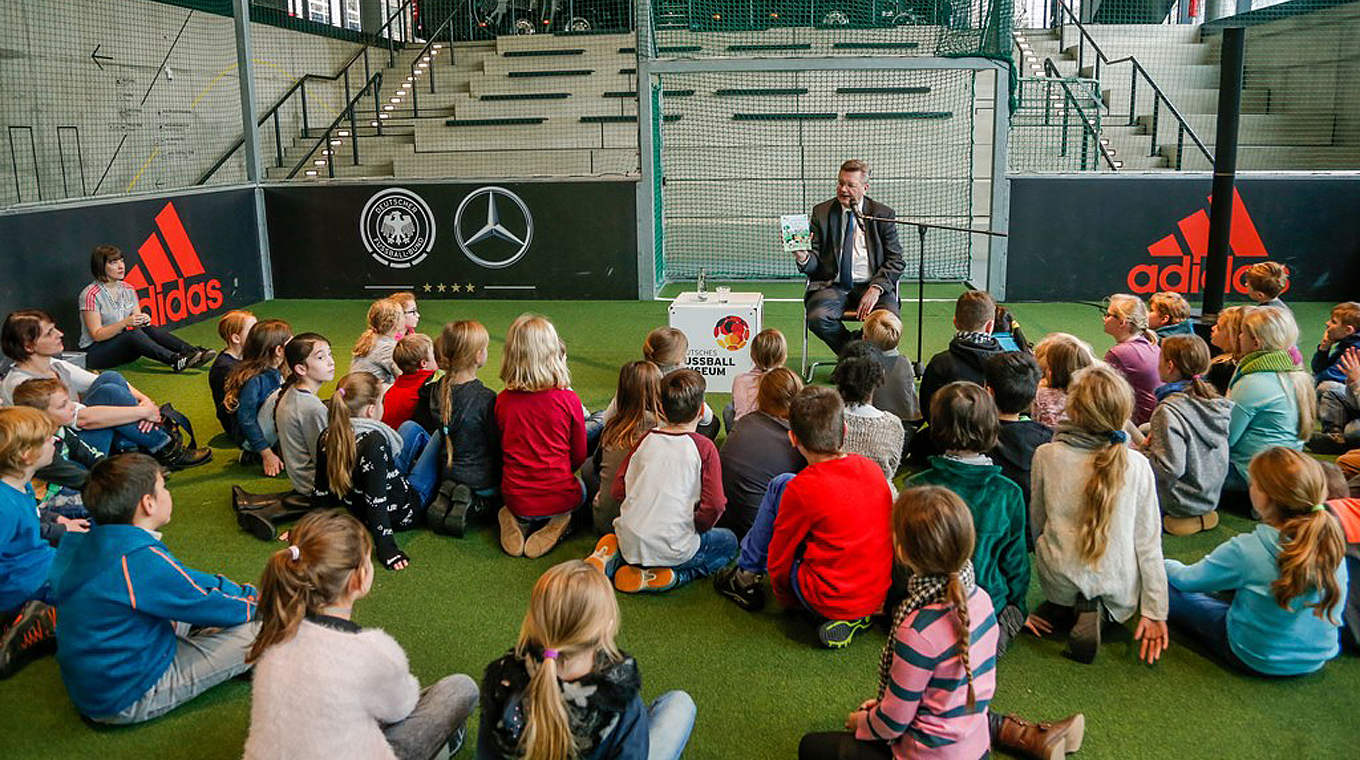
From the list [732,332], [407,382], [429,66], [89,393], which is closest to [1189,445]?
[732,332]

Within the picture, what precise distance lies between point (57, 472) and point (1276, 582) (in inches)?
167

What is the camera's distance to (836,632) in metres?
3.38

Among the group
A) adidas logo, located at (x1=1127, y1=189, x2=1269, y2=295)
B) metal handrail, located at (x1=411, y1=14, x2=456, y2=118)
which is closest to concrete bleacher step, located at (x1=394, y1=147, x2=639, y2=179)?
metal handrail, located at (x1=411, y1=14, x2=456, y2=118)

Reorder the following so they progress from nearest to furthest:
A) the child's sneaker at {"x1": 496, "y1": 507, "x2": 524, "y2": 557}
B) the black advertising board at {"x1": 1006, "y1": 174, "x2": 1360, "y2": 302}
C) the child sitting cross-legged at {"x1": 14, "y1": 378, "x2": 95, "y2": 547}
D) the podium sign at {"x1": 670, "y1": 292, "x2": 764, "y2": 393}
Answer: the child sitting cross-legged at {"x1": 14, "y1": 378, "x2": 95, "y2": 547} → the child's sneaker at {"x1": 496, "y1": 507, "x2": 524, "y2": 557} → the podium sign at {"x1": 670, "y1": 292, "x2": 764, "y2": 393} → the black advertising board at {"x1": 1006, "y1": 174, "x2": 1360, "y2": 302}

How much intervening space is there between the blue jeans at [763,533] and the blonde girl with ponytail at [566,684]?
1272mm

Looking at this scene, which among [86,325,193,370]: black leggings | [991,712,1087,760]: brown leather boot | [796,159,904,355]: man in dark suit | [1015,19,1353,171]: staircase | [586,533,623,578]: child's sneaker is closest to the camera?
[991,712,1087,760]: brown leather boot

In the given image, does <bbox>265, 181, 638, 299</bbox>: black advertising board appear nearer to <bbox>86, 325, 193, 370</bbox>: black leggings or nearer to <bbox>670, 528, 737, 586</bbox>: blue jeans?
<bbox>86, 325, 193, 370</bbox>: black leggings

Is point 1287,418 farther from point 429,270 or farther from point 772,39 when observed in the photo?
point 772,39

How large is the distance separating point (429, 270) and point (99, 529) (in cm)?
717

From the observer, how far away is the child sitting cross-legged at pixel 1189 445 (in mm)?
4070

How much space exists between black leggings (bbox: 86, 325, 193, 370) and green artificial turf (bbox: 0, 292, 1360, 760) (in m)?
3.21

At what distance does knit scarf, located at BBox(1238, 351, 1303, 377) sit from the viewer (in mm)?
4305

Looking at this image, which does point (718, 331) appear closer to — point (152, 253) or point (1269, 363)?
point (1269, 363)

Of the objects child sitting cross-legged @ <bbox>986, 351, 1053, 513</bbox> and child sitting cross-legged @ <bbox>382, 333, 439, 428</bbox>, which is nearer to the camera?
child sitting cross-legged @ <bbox>986, 351, 1053, 513</bbox>
